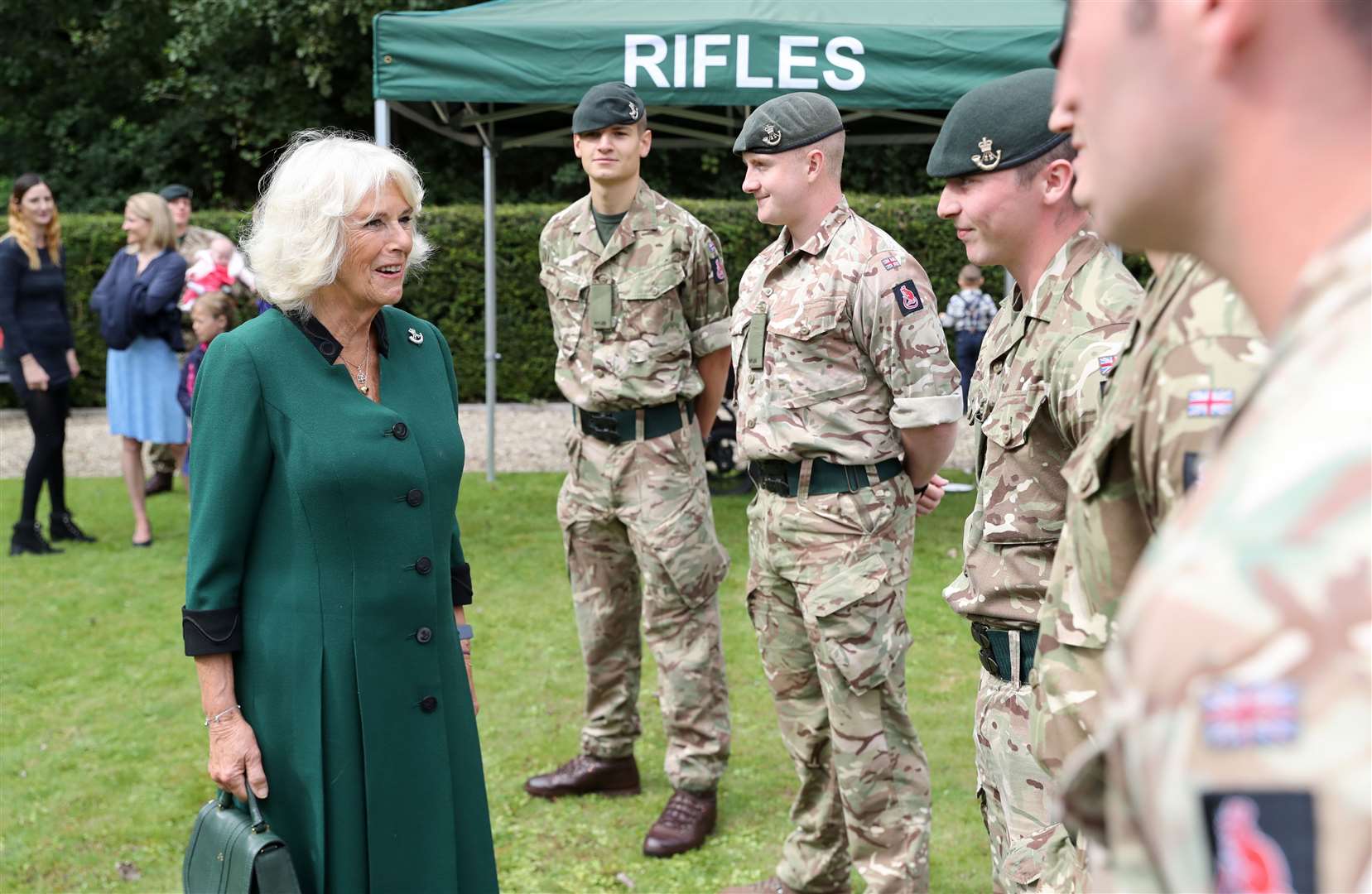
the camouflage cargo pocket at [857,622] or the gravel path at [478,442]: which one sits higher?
the camouflage cargo pocket at [857,622]

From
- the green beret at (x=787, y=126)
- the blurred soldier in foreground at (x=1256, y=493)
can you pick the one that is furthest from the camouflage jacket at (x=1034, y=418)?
the blurred soldier in foreground at (x=1256, y=493)

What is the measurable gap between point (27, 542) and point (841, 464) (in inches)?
241

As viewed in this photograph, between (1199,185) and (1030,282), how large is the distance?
192cm

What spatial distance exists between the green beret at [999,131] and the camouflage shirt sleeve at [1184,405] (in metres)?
1.39

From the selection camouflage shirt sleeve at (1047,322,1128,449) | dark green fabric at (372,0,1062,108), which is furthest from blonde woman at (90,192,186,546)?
camouflage shirt sleeve at (1047,322,1128,449)

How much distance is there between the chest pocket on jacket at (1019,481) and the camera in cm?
241

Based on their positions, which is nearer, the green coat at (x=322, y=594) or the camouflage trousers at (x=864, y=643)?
the green coat at (x=322, y=594)

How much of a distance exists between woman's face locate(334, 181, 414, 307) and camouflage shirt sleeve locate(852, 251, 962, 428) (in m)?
1.24

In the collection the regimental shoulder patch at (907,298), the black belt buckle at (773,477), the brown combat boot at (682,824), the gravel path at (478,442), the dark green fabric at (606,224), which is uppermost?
the regimental shoulder patch at (907,298)

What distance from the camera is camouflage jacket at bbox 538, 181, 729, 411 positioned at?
445 cm

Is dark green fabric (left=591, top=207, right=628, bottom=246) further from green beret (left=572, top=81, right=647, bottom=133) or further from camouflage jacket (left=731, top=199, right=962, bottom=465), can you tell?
camouflage jacket (left=731, top=199, right=962, bottom=465)

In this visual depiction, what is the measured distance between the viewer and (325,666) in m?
2.58

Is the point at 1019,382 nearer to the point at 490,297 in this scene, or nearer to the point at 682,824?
the point at 682,824

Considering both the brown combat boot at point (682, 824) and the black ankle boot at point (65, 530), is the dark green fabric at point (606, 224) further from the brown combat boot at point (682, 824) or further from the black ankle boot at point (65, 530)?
Answer: the black ankle boot at point (65, 530)
